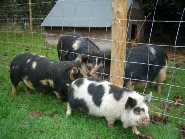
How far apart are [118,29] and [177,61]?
5.10 meters

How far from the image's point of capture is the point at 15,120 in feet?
12.3

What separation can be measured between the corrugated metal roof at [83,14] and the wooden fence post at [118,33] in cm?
479

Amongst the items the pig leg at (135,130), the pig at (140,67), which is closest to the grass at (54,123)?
the pig leg at (135,130)

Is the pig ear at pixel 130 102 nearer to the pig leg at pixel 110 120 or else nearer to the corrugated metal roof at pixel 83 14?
the pig leg at pixel 110 120

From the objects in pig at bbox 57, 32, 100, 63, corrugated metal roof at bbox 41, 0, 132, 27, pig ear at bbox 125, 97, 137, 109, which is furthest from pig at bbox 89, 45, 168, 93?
corrugated metal roof at bbox 41, 0, 132, 27

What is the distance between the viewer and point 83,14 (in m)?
9.48

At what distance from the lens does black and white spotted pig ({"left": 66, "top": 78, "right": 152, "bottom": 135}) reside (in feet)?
10.6

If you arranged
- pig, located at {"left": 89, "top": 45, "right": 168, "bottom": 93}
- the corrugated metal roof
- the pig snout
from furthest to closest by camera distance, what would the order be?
the corrugated metal roof → pig, located at {"left": 89, "top": 45, "right": 168, "bottom": 93} → the pig snout

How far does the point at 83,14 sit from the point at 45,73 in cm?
555

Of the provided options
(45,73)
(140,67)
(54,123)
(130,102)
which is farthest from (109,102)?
(140,67)

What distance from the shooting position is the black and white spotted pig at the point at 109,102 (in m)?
3.23

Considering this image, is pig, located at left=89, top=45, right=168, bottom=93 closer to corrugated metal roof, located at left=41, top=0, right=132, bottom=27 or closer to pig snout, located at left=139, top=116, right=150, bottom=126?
pig snout, located at left=139, top=116, right=150, bottom=126

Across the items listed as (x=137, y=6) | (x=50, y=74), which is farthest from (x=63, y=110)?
(x=137, y=6)

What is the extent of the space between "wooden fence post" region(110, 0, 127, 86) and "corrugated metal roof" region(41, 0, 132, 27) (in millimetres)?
4794
